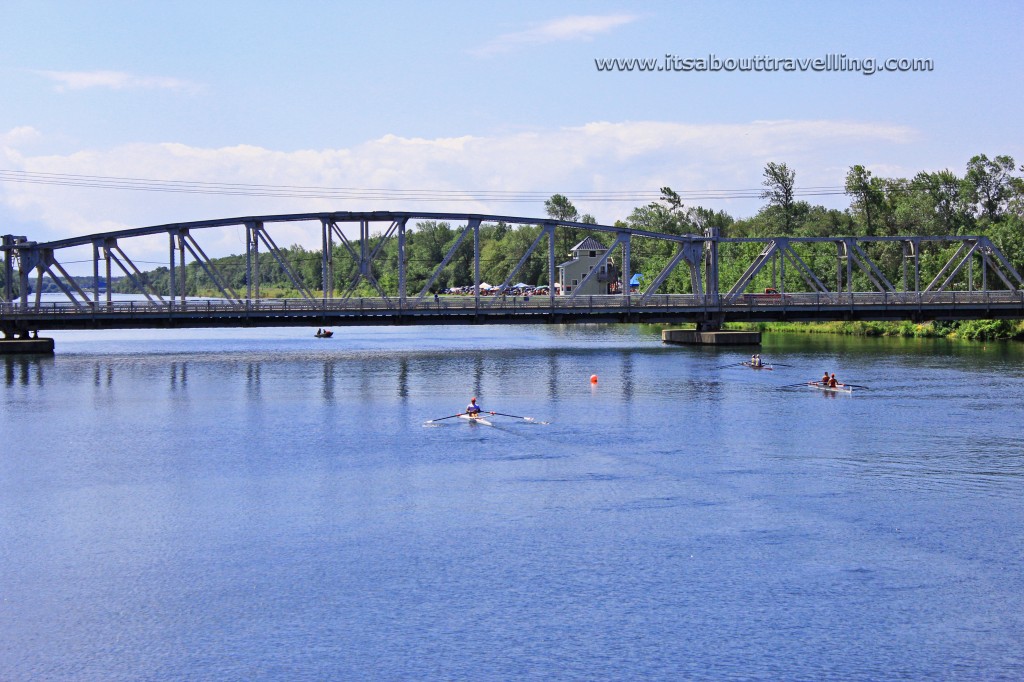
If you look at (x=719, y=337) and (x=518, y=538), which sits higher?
(x=719, y=337)

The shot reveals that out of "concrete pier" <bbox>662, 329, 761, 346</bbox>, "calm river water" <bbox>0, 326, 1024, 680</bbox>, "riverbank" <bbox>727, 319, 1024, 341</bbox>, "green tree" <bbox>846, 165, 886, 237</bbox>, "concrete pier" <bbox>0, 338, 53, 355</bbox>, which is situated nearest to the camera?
"calm river water" <bbox>0, 326, 1024, 680</bbox>

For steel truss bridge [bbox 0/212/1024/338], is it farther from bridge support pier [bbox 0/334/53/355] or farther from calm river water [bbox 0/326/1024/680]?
calm river water [bbox 0/326/1024/680]

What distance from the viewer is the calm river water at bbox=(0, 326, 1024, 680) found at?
82.3 feet

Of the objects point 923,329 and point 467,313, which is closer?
point 467,313

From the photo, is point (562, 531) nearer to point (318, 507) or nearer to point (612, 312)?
point (318, 507)

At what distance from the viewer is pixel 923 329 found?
122750mm

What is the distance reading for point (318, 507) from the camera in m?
38.1

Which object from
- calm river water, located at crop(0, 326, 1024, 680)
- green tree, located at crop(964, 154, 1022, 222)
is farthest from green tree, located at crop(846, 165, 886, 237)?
calm river water, located at crop(0, 326, 1024, 680)

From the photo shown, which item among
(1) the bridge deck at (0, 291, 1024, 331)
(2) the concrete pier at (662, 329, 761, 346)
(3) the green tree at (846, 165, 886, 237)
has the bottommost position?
(2) the concrete pier at (662, 329, 761, 346)

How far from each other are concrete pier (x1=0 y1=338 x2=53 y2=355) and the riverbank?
75962mm

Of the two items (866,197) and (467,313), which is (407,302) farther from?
(866,197)

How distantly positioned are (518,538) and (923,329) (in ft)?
327

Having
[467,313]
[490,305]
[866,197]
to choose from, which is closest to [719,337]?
[490,305]

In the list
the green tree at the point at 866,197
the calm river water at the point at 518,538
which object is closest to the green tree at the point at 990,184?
the green tree at the point at 866,197
